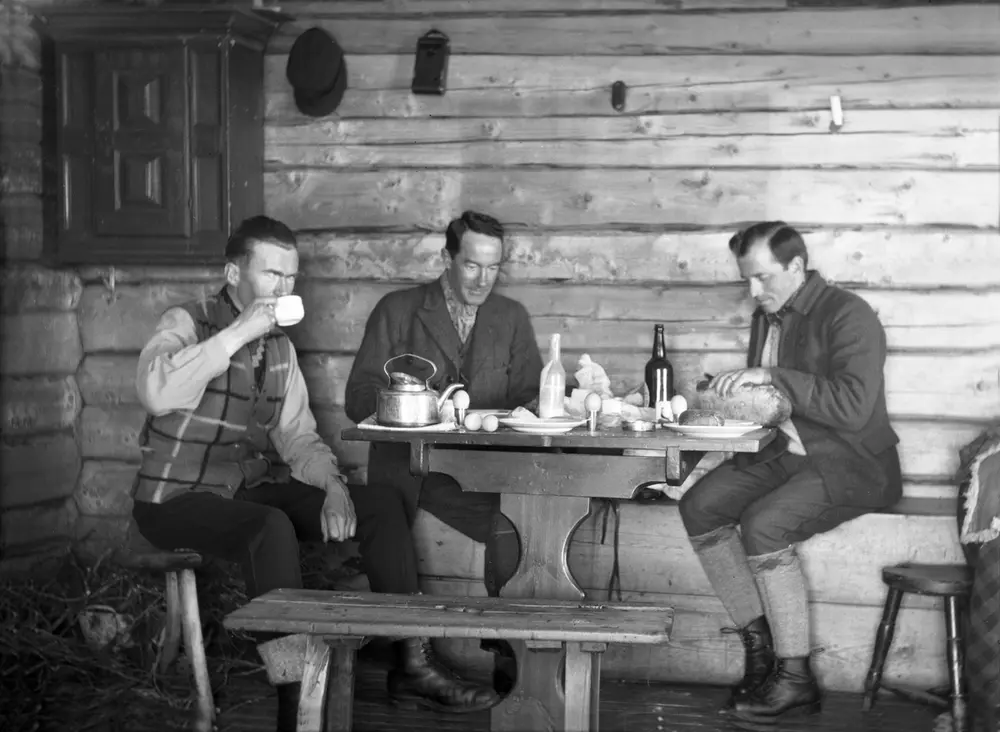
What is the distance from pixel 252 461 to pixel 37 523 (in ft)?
4.65

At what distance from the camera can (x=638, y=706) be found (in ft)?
16.3

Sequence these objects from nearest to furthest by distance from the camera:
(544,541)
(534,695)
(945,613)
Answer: (534,695) → (544,541) → (945,613)

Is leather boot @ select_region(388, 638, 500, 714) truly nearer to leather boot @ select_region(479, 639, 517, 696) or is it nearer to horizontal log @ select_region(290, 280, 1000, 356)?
leather boot @ select_region(479, 639, 517, 696)

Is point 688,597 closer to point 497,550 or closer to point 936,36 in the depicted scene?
point 497,550

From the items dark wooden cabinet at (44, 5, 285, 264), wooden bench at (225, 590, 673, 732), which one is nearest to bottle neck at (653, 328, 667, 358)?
wooden bench at (225, 590, 673, 732)

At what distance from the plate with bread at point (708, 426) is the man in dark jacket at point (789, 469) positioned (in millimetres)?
333

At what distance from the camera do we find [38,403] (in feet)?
18.9

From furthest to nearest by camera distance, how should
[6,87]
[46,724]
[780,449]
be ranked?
[6,87] → [780,449] → [46,724]

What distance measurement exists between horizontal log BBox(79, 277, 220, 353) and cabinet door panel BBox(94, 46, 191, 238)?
367 millimetres

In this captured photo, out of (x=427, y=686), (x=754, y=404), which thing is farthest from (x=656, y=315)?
(x=427, y=686)

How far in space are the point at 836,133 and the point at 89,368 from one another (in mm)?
3581

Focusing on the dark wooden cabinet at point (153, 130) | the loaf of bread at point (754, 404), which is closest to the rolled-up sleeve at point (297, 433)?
the dark wooden cabinet at point (153, 130)

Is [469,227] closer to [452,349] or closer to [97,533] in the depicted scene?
[452,349]

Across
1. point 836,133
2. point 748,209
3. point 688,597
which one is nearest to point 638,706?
point 688,597
